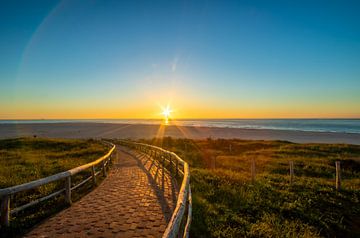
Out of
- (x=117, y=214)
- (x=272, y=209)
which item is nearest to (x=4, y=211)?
(x=117, y=214)

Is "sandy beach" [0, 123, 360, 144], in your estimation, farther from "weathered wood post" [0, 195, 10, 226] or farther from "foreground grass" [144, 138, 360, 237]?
"weathered wood post" [0, 195, 10, 226]

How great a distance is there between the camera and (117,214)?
6129 mm

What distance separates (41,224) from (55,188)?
15.1 feet

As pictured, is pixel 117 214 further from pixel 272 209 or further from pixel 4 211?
pixel 272 209

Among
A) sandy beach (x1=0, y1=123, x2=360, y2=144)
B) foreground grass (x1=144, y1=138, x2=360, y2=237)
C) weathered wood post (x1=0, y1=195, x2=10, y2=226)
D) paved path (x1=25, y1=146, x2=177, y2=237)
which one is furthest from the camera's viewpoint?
sandy beach (x1=0, y1=123, x2=360, y2=144)

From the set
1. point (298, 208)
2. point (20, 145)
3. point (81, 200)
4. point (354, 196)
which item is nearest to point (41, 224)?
point (81, 200)

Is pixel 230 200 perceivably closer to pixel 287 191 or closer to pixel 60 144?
pixel 287 191

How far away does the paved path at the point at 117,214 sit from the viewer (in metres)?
5.13

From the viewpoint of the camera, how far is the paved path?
5133mm

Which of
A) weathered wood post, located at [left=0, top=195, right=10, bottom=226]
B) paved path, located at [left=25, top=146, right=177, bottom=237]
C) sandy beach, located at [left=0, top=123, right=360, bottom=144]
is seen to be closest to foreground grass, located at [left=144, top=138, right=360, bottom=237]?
paved path, located at [left=25, top=146, right=177, bottom=237]

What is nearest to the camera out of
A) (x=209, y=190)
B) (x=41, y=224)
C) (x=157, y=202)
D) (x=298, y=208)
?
(x=41, y=224)

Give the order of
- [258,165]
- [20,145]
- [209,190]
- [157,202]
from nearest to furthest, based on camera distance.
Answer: [157,202], [209,190], [258,165], [20,145]

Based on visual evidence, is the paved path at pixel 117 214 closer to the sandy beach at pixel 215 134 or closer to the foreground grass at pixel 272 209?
the foreground grass at pixel 272 209

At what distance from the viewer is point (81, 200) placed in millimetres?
7746
